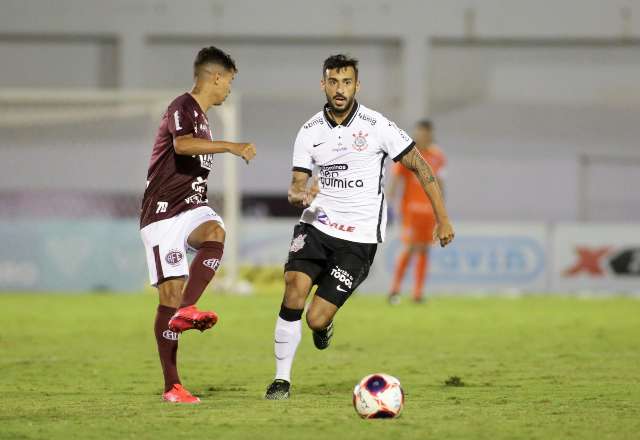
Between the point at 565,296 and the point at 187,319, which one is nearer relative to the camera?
the point at 187,319

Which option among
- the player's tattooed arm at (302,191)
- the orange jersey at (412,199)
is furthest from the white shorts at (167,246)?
the orange jersey at (412,199)

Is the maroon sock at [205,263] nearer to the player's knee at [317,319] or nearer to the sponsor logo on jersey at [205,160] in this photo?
the sponsor logo on jersey at [205,160]

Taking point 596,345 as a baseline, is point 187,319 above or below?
above

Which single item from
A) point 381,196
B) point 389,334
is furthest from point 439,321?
point 381,196

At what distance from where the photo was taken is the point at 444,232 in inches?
300

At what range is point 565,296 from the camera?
20484mm

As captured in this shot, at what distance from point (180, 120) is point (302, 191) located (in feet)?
3.01

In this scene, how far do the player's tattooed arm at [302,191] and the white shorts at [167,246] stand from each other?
0.66m

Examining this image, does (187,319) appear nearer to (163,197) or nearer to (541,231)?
(163,197)

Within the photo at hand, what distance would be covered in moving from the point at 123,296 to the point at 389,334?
7382mm

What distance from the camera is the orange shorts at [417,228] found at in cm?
1727

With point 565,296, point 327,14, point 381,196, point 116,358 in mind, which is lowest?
point 565,296

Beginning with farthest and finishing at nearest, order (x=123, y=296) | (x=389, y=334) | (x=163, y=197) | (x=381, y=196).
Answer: (x=123, y=296)
(x=389, y=334)
(x=381, y=196)
(x=163, y=197)

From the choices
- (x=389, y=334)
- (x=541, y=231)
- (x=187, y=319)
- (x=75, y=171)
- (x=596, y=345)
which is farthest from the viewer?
(x=75, y=171)
